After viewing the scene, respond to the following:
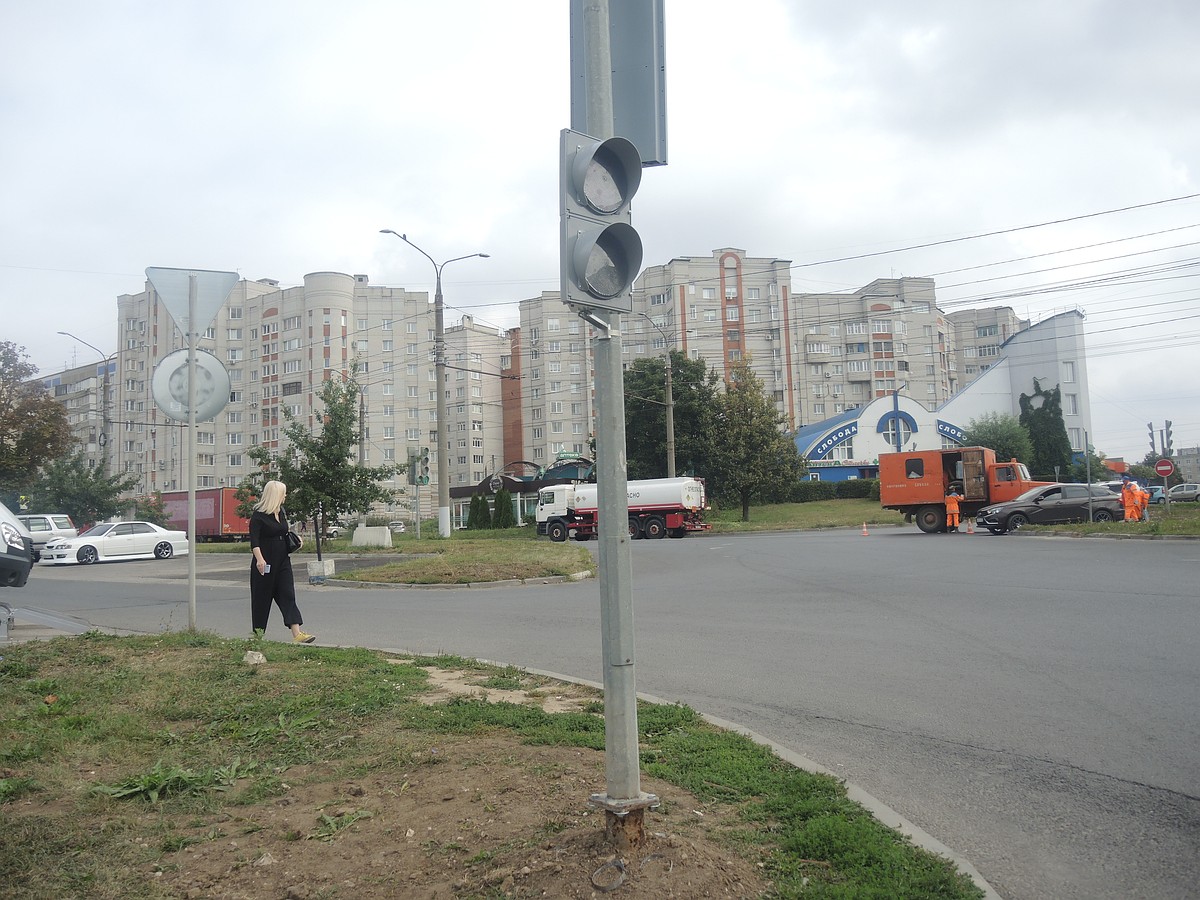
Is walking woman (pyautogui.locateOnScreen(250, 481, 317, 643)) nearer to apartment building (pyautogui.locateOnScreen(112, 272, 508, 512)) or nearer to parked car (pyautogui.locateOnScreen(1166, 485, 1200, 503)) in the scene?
parked car (pyautogui.locateOnScreen(1166, 485, 1200, 503))

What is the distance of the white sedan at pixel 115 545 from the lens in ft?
97.3

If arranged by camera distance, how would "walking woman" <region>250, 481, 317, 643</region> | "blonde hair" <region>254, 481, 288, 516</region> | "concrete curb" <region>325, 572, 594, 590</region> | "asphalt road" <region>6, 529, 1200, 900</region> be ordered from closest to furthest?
"asphalt road" <region>6, 529, 1200, 900</region>, "walking woman" <region>250, 481, 317, 643</region>, "blonde hair" <region>254, 481, 288, 516</region>, "concrete curb" <region>325, 572, 594, 590</region>

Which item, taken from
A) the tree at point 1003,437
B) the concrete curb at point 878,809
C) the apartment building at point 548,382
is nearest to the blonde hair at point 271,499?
the concrete curb at point 878,809

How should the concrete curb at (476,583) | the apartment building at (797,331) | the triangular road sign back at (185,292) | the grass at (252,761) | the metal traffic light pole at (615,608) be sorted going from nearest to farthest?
the metal traffic light pole at (615,608)
the grass at (252,761)
the triangular road sign back at (185,292)
the concrete curb at (476,583)
the apartment building at (797,331)

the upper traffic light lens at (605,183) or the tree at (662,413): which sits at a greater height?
the tree at (662,413)

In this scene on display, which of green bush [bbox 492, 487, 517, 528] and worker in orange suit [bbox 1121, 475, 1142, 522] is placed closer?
worker in orange suit [bbox 1121, 475, 1142, 522]

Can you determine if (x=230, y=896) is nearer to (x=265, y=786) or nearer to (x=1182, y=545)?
(x=265, y=786)

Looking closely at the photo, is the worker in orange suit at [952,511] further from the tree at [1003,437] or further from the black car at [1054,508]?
the tree at [1003,437]

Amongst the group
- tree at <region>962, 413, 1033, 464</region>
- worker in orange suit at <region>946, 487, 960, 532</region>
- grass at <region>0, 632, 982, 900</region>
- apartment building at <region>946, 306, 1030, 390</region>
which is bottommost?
grass at <region>0, 632, 982, 900</region>

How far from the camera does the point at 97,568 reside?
91.2 ft

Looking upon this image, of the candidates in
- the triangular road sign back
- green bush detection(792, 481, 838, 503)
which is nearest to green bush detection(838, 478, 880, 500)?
green bush detection(792, 481, 838, 503)

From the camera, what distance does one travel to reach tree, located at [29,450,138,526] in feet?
150

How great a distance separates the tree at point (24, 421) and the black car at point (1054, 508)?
34540 mm

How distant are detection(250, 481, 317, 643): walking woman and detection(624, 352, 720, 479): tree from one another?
4672cm
